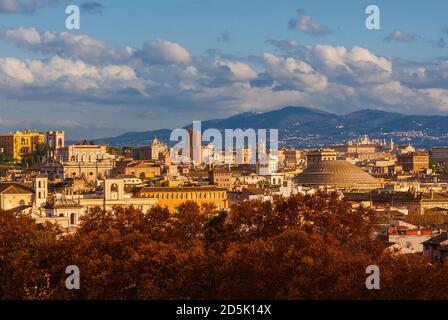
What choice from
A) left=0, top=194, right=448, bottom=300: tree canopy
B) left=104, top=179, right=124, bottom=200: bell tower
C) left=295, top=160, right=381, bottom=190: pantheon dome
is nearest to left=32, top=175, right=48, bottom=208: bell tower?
left=104, top=179, right=124, bottom=200: bell tower

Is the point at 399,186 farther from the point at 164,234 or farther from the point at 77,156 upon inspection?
the point at 164,234

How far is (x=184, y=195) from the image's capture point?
90.8 meters

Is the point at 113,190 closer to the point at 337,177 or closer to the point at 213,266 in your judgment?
the point at 213,266

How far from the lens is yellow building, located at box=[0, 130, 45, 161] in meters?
174

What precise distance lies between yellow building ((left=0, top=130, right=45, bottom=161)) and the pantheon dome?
151 ft

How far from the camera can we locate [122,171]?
130 m

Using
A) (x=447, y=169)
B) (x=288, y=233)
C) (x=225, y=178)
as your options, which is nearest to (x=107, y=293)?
(x=288, y=233)

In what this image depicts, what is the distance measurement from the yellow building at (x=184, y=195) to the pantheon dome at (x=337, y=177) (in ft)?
107

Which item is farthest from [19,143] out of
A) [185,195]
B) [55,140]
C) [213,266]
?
[213,266]

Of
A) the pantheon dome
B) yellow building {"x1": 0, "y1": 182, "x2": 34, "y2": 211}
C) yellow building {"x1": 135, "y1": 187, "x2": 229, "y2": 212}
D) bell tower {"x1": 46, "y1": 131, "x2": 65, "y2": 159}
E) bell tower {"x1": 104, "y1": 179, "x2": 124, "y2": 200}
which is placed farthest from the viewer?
bell tower {"x1": 46, "y1": 131, "x2": 65, "y2": 159}

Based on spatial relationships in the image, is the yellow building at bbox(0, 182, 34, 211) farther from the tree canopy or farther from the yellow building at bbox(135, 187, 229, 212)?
the tree canopy

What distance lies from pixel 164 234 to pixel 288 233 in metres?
8.64

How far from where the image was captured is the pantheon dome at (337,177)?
128 metres

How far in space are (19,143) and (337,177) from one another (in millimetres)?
55614
